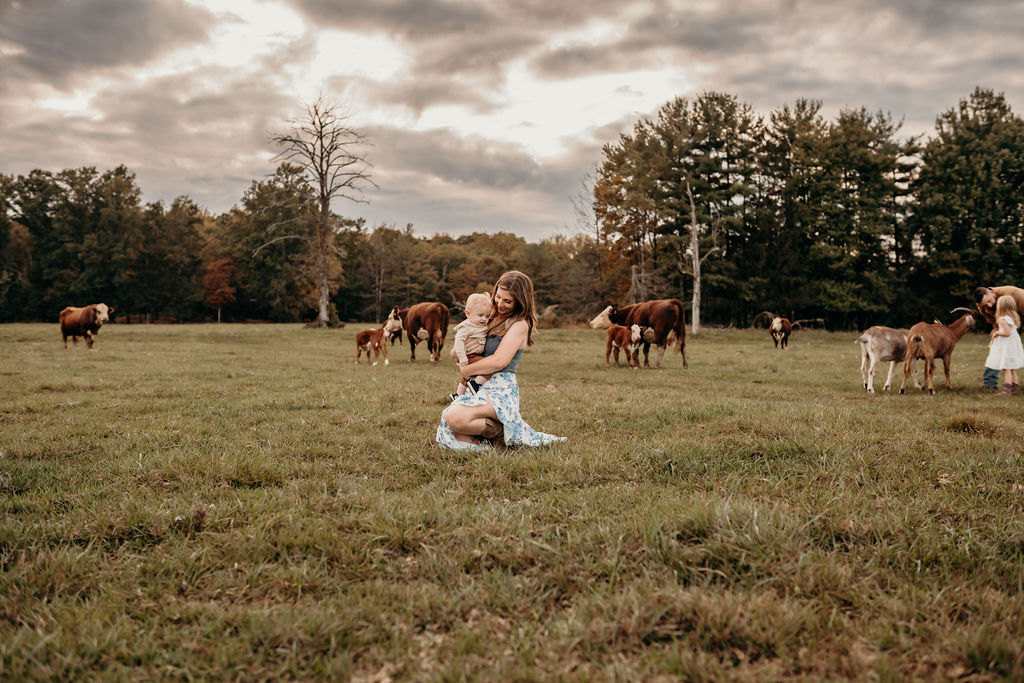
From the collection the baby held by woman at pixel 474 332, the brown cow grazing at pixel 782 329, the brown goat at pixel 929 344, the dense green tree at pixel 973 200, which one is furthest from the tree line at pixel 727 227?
the baby held by woman at pixel 474 332

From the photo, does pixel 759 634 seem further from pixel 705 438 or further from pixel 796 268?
pixel 796 268

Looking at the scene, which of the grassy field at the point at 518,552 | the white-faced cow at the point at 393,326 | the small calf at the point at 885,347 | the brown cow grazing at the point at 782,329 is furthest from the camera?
the brown cow grazing at the point at 782,329

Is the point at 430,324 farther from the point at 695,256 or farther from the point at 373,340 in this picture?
the point at 695,256

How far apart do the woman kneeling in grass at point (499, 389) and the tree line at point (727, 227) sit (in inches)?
1105

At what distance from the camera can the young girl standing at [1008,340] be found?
10495 mm

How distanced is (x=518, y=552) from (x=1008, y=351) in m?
12.3

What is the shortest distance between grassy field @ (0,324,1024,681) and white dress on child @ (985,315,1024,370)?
5.29 metres

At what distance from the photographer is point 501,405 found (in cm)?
563

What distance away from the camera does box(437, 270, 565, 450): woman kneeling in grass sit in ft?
18.2

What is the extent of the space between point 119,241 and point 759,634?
6811 cm

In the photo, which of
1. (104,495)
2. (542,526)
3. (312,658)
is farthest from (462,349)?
(312,658)

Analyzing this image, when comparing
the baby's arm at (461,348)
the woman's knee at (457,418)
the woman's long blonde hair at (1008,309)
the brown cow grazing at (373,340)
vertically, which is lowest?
the woman's knee at (457,418)

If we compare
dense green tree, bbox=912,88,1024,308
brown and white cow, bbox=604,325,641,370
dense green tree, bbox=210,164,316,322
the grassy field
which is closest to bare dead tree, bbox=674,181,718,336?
dense green tree, bbox=912,88,1024,308

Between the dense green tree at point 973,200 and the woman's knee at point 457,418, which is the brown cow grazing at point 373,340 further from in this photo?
the dense green tree at point 973,200
